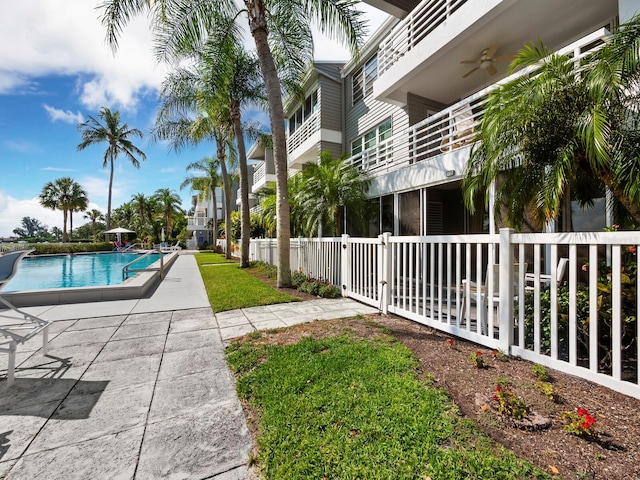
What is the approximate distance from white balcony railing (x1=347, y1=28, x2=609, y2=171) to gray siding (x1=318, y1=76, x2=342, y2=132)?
2.70m

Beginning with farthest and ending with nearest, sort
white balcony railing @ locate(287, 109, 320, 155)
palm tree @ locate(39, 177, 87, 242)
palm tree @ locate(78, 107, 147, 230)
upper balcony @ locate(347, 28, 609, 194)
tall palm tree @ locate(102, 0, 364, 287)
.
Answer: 1. palm tree @ locate(39, 177, 87, 242)
2. palm tree @ locate(78, 107, 147, 230)
3. white balcony railing @ locate(287, 109, 320, 155)
4. tall palm tree @ locate(102, 0, 364, 287)
5. upper balcony @ locate(347, 28, 609, 194)

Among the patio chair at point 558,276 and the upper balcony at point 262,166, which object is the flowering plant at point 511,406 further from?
the upper balcony at point 262,166

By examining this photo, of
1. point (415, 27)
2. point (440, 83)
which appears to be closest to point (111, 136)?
point (415, 27)

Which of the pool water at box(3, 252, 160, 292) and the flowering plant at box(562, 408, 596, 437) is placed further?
the pool water at box(3, 252, 160, 292)

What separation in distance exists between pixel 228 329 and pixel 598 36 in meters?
7.75

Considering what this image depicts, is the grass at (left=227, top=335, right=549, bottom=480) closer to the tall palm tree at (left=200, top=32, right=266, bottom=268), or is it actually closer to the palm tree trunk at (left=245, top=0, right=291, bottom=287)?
the palm tree trunk at (left=245, top=0, right=291, bottom=287)

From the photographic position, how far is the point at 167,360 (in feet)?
11.8

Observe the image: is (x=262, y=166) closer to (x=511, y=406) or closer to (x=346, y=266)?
(x=346, y=266)

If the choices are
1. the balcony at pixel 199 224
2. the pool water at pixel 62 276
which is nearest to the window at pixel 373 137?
the pool water at pixel 62 276

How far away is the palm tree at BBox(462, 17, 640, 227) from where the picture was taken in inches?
119

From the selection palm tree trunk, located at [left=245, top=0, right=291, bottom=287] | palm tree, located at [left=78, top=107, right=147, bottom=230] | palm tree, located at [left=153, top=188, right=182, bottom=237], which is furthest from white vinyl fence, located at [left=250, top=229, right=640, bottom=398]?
palm tree, located at [left=153, top=188, right=182, bottom=237]

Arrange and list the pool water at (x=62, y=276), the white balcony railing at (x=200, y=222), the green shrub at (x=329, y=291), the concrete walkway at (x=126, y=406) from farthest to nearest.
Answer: the white balcony railing at (x=200, y=222)
the pool water at (x=62, y=276)
the green shrub at (x=329, y=291)
the concrete walkway at (x=126, y=406)

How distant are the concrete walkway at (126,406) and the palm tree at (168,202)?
4325cm

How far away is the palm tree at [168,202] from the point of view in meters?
43.4
